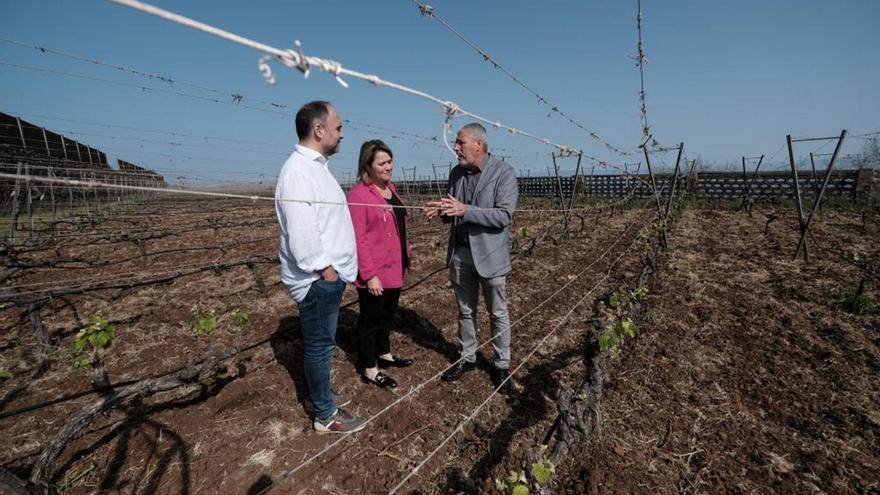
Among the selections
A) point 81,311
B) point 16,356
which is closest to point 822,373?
point 16,356

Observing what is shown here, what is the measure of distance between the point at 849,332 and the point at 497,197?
4291 millimetres

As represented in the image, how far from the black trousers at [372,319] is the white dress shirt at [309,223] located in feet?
2.00

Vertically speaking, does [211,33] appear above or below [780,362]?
above

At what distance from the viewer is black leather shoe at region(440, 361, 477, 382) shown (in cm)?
321

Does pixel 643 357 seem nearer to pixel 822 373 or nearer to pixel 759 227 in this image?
Answer: pixel 822 373

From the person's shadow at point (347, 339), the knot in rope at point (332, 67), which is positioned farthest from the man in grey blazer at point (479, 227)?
the knot in rope at point (332, 67)

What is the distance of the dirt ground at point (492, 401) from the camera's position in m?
2.29

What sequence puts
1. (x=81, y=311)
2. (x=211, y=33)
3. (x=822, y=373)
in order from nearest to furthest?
(x=211, y=33) < (x=822, y=373) < (x=81, y=311)

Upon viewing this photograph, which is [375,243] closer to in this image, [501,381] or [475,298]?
[475,298]

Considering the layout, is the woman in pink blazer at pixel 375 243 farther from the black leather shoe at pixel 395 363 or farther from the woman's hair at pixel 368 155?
the black leather shoe at pixel 395 363

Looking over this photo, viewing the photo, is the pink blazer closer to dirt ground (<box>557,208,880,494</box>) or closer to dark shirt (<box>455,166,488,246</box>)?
dark shirt (<box>455,166,488,246</box>)

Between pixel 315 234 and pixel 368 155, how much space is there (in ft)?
3.06

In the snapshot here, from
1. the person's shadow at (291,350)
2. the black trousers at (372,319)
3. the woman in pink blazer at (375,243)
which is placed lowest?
the person's shadow at (291,350)

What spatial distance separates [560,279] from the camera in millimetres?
6047
